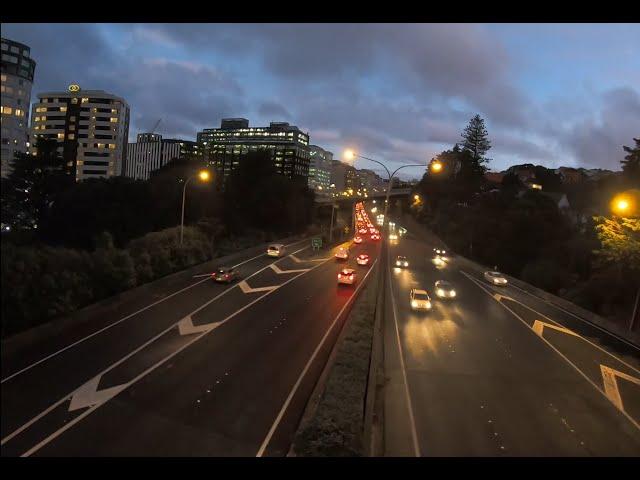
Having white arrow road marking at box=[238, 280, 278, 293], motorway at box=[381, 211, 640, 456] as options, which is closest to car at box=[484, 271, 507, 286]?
motorway at box=[381, 211, 640, 456]

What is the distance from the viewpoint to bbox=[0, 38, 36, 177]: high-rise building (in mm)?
6672

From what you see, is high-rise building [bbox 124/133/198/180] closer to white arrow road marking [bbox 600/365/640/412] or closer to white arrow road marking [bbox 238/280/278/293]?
white arrow road marking [bbox 238/280/278/293]

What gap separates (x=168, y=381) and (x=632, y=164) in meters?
57.0

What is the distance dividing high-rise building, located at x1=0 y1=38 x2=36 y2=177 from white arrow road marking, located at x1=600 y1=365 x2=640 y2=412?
17.1 meters

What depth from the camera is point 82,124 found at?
3116 cm

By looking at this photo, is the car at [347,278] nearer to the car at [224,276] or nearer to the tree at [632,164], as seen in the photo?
the car at [224,276]

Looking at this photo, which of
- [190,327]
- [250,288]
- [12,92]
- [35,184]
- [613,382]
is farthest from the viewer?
[250,288]

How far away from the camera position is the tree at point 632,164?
4909 centimetres

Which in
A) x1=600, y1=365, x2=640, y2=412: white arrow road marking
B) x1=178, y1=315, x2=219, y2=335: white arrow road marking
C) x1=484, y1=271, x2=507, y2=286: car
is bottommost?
x1=178, y1=315, x2=219, y2=335: white arrow road marking

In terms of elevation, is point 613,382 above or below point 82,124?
below

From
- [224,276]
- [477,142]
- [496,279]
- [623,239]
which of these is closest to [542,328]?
[623,239]

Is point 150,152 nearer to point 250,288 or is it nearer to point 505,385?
point 250,288

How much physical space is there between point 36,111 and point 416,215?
355ft

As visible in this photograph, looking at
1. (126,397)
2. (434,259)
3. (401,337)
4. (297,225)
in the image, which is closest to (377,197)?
(297,225)
